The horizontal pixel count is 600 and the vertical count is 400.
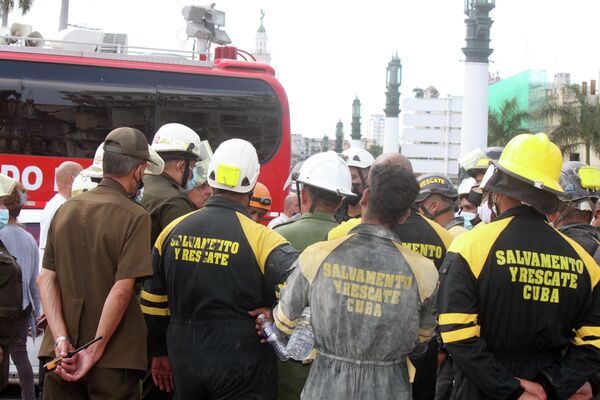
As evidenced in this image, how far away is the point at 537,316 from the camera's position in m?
3.85

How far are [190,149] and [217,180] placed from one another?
1.09 metres

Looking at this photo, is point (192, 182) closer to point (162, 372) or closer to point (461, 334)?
point (162, 372)

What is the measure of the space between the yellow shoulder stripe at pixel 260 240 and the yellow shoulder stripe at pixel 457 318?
1.09 metres

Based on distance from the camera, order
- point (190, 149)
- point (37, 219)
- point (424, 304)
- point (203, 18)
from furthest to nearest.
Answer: point (203, 18), point (37, 219), point (190, 149), point (424, 304)

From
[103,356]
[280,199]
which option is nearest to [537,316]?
[103,356]

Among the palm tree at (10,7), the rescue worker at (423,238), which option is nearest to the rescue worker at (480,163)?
the rescue worker at (423,238)

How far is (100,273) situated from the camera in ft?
15.0

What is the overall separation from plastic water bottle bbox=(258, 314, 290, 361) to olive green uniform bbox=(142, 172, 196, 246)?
3.90ft

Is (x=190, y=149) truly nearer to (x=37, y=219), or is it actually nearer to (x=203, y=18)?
(x=37, y=219)

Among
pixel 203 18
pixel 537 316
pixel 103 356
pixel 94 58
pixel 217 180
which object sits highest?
pixel 203 18

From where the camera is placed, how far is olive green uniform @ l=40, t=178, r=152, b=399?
4.54 m

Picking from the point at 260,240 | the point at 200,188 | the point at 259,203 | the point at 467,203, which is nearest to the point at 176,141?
the point at 200,188

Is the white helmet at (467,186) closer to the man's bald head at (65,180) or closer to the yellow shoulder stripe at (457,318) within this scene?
the man's bald head at (65,180)

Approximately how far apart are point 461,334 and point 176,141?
2656 millimetres
